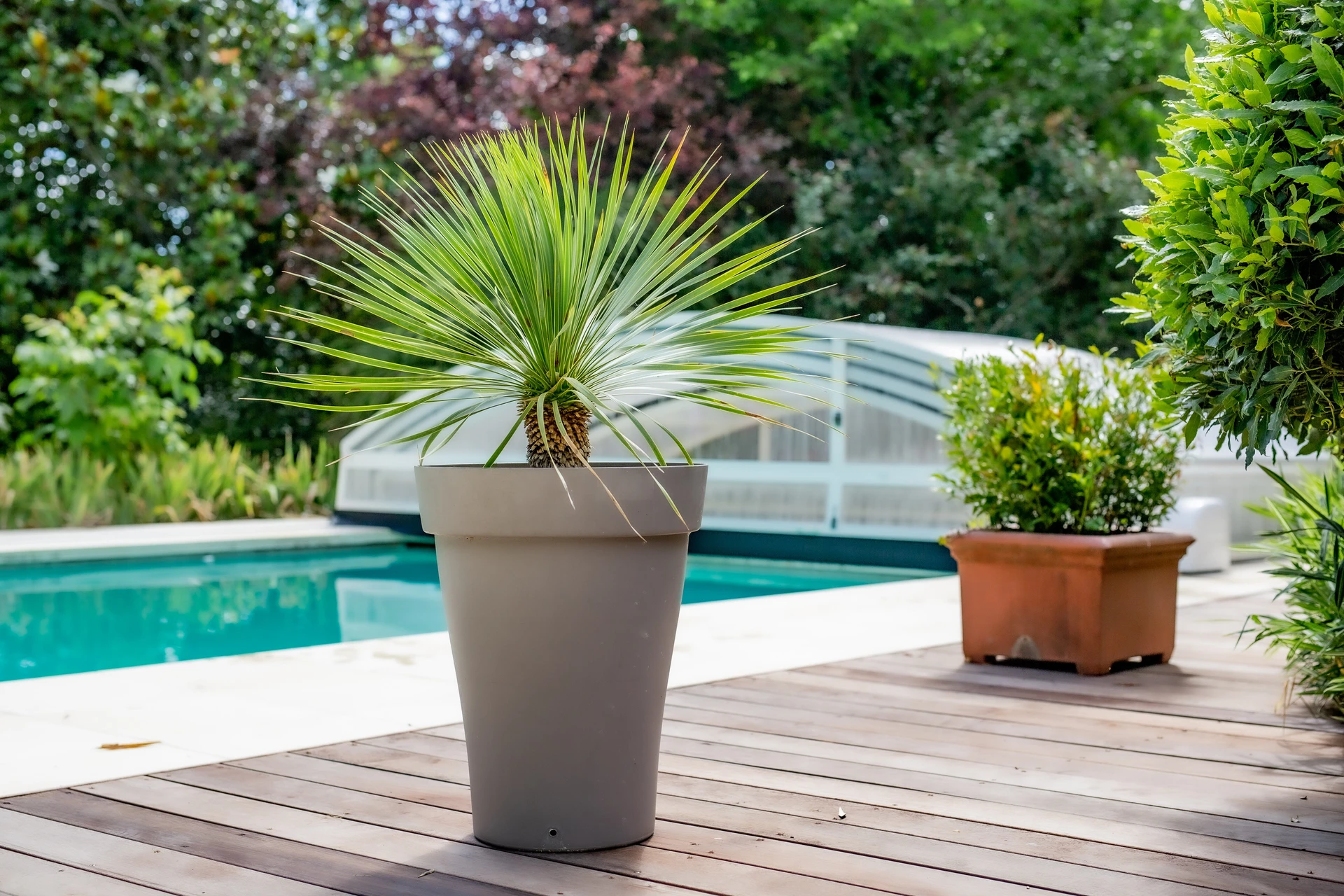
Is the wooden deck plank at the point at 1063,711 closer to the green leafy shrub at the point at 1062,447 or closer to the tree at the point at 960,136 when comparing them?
the green leafy shrub at the point at 1062,447

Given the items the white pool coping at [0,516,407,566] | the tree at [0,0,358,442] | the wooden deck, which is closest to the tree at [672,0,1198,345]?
the tree at [0,0,358,442]

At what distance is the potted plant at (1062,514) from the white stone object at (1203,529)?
2.83 metres

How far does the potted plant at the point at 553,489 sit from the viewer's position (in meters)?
2.27

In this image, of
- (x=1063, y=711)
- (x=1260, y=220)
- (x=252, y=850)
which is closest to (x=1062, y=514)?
(x=1063, y=711)

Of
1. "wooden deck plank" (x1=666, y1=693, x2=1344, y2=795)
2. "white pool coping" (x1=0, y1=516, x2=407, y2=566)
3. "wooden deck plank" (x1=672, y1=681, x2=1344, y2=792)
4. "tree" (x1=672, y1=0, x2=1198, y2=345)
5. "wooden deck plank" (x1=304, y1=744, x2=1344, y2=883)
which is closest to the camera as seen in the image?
"wooden deck plank" (x1=304, y1=744, x2=1344, y2=883)

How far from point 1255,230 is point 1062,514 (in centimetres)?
185

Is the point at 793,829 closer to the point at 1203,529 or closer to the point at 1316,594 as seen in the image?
the point at 1316,594

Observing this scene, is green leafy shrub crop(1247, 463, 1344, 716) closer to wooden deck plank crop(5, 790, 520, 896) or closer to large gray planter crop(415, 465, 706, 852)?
large gray planter crop(415, 465, 706, 852)

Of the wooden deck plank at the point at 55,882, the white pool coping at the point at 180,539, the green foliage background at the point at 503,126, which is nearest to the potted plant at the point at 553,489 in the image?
the wooden deck plank at the point at 55,882

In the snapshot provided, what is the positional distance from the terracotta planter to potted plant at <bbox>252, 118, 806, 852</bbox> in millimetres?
1976

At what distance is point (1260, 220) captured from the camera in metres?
2.55

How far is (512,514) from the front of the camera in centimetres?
225

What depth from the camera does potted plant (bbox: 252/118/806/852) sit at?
2.27 m

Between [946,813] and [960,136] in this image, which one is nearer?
[946,813]
